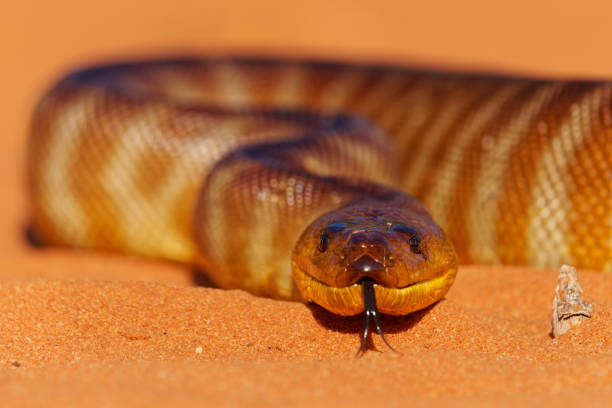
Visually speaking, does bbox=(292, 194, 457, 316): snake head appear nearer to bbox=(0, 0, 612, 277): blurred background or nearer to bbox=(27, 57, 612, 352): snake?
bbox=(27, 57, 612, 352): snake

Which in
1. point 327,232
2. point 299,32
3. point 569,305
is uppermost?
point 327,232

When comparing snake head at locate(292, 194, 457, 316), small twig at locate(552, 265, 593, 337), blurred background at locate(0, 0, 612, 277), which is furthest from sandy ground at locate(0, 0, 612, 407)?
blurred background at locate(0, 0, 612, 277)

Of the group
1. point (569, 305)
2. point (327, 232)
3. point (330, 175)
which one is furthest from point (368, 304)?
point (330, 175)

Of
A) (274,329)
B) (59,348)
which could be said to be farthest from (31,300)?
(274,329)

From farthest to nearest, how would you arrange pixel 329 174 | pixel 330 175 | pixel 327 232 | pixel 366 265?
pixel 329 174
pixel 330 175
pixel 327 232
pixel 366 265

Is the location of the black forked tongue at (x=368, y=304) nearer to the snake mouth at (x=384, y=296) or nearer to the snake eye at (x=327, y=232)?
the snake mouth at (x=384, y=296)

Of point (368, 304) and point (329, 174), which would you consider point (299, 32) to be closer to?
point (329, 174)

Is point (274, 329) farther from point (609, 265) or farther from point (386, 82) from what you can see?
point (386, 82)

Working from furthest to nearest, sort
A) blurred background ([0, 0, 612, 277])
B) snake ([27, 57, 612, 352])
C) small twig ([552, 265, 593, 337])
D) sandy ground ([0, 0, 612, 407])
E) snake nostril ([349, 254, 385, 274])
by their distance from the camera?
1. blurred background ([0, 0, 612, 277])
2. snake ([27, 57, 612, 352])
3. small twig ([552, 265, 593, 337])
4. snake nostril ([349, 254, 385, 274])
5. sandy ground ([0, 0, 612, 407])
